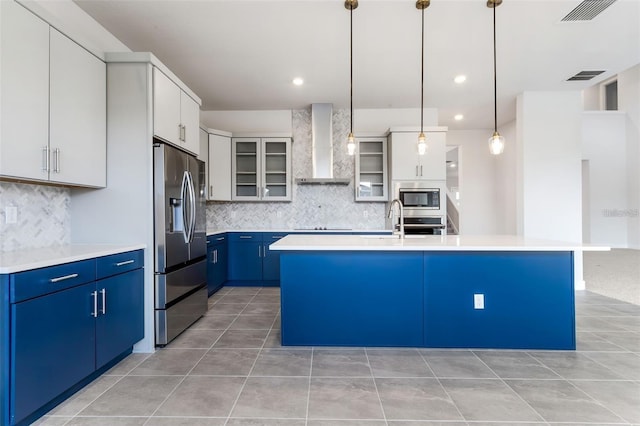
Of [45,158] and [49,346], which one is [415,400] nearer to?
[49,346]

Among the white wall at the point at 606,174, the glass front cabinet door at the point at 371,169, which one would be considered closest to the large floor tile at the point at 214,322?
the glass front cabinet door at the point at 371,169

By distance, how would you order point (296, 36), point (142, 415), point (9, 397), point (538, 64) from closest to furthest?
1. point (9, 397)
2. point (142, 415)
3. point (296, 36)
4. point (538, 64)

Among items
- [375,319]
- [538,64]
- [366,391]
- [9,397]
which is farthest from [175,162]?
[538,64]

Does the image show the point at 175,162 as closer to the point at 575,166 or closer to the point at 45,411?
the point at 45,411

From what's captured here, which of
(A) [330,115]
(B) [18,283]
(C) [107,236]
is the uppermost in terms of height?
(A) [330,115]

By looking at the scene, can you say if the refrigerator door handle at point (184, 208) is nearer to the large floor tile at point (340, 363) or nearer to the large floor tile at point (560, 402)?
the large floor tile at point (340, 363)

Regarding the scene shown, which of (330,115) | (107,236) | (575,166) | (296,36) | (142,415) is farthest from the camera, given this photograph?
(330,115)

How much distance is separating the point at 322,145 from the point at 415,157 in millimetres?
1400

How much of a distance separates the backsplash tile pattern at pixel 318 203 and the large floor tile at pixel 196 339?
2497 mm

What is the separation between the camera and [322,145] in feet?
16.4

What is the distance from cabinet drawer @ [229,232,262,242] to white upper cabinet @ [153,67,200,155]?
1.73m

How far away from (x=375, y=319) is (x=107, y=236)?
226 centimetres

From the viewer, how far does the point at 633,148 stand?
8398mm

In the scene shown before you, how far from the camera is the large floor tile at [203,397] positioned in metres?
1.81
